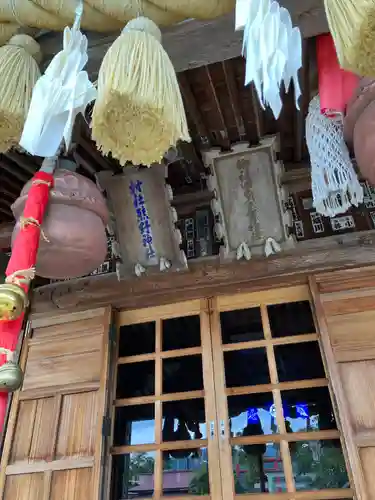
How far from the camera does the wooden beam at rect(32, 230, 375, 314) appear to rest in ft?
8.14

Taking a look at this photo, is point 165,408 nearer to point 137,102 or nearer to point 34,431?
point 34,431

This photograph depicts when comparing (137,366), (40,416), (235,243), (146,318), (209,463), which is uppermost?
(235,243)

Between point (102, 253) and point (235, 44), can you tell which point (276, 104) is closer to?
point (235, 44)

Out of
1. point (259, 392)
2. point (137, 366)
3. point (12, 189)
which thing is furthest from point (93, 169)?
point (259, 392)

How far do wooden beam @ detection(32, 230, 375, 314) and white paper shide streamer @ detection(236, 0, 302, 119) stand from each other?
1.39 metres

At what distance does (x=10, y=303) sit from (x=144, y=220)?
1.51 m

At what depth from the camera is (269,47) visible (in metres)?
1.24

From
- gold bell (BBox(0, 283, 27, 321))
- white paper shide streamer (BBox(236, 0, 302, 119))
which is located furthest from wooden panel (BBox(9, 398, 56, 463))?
white paper shide streamer (BBox(236, 0, 302, 119))

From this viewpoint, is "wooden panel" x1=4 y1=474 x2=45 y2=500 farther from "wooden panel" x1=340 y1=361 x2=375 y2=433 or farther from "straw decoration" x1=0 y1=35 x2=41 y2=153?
"straw decoration" x1=0 y1=35 x2=41 y2=153

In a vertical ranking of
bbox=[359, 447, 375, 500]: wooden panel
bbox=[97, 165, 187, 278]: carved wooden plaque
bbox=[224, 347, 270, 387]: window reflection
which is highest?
bbox=[97, 165, 187, 278]: carved wooden plaque

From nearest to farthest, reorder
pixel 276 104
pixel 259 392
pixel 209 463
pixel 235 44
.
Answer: pixel 276 104 < pixel 235 44 < pixel 209 463 < pixel 259 392

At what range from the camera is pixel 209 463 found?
2199 millimetres

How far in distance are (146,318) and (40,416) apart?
2.75ft

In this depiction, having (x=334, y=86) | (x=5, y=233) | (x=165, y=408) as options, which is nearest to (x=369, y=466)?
(x=165, y=408)
